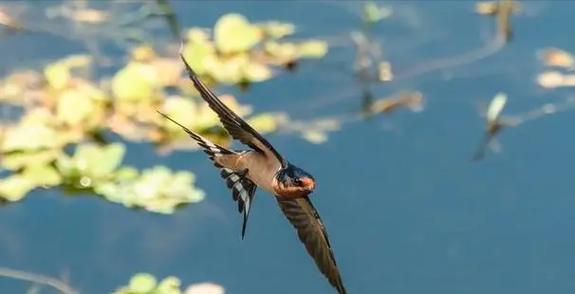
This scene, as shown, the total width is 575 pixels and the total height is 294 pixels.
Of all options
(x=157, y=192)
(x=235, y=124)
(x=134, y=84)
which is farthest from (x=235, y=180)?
(x=134, y=84)

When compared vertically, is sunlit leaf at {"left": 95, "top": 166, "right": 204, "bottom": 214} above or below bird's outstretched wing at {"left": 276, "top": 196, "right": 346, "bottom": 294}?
above

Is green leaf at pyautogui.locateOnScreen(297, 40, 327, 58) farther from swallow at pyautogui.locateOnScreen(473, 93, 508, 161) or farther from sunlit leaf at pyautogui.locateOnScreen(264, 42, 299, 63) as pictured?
swallow at pyautogui.locateOnScreen(473, 93, 508, 161)

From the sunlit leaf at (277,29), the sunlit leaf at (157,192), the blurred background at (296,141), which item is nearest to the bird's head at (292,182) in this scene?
the blurred background at (296,141)

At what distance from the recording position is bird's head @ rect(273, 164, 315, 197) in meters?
0.69

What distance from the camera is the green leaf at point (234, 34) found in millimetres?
1691

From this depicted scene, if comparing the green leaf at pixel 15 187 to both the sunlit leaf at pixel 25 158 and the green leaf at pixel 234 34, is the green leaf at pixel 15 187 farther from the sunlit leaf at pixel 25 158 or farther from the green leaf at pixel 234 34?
the green leaf at pixel 234 34

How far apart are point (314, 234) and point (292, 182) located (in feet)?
0.34

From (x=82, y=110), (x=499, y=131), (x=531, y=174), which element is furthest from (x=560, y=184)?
(x=82, y=110)

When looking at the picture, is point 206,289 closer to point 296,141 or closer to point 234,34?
point 296,141

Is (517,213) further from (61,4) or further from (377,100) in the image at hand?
(61,4)

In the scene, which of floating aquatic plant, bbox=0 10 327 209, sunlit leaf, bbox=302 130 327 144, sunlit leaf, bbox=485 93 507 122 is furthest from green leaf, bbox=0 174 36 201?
sunlit leaf, bbox=485 93 507 122

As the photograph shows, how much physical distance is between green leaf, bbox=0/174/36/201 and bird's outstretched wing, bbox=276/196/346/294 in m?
0.66

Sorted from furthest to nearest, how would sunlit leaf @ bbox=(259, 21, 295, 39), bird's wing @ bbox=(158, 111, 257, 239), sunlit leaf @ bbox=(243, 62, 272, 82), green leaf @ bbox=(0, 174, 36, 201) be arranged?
sunlit leaf @ bbox=(259, 21, 295, 39)
sunlit leaf @ bbox=(243, 62, 272, 82)
green leaf @ bbox=(0, 174, 36, 201)
bird's wing @ bbox=(158, 111, 257, 239)

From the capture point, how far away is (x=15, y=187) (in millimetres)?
1393
